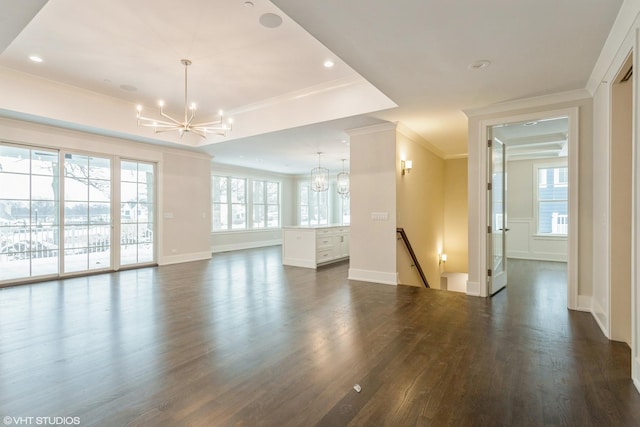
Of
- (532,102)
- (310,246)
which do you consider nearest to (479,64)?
(532,102)

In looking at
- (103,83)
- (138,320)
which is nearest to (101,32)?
(103,83)

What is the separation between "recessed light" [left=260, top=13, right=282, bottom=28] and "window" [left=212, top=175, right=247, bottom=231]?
7314 millimetres

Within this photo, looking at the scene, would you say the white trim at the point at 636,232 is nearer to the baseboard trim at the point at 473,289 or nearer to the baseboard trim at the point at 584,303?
the baseboard trim at the point at 584,303

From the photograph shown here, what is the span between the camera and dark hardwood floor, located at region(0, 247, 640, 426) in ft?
6.20

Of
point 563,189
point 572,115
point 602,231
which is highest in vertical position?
point 572,115

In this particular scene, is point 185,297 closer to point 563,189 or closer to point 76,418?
point 76,418

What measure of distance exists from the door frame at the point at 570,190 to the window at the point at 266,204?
829cm

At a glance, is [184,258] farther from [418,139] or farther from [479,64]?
[479,64]

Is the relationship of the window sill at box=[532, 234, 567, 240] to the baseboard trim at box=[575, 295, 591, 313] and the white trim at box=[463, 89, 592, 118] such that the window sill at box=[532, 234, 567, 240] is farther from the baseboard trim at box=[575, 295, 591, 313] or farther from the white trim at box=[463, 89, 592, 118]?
A: the white trim at box=[463, 89, 592, 118]

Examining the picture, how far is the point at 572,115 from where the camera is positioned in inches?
154

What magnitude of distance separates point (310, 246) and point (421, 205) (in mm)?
2577

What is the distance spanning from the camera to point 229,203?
10.4 meters

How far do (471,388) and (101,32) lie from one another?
500cm

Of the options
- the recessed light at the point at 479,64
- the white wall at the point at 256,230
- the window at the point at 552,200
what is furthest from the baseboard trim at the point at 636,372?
the white wall at the point at 256,230
